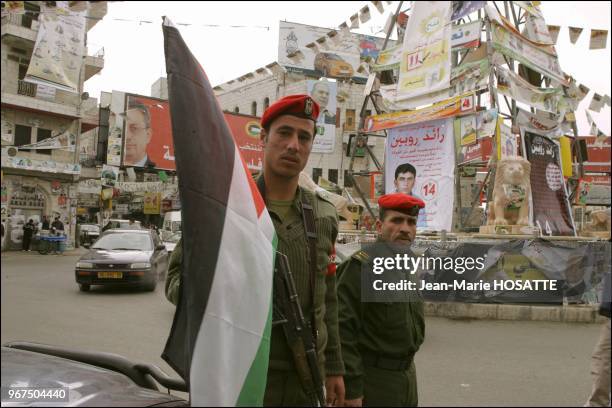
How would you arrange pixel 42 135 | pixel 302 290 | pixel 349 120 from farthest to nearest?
1. pixel 349 120
2. pixel 42 135
3. pixel 302 290

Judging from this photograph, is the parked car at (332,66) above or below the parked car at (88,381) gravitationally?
above

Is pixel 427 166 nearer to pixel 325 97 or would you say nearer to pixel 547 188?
pixel 547 188

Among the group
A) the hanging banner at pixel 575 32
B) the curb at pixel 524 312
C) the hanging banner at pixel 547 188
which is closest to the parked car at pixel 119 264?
the curb at pixel 524 312

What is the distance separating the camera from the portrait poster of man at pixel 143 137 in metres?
27.4

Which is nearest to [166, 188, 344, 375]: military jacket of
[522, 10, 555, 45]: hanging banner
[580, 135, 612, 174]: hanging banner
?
[522, 10, 555, 45]: hanging banner

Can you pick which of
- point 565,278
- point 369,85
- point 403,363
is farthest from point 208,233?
point 369,85

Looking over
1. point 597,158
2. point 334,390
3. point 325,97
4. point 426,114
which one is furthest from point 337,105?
point 334,390

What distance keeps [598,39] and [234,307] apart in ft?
58.6

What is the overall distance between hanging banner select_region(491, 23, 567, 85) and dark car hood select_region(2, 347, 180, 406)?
14267 millimetres

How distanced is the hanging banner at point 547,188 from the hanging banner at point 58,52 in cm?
1407

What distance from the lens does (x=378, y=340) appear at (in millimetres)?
2326

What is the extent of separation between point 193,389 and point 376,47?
40950 millimetres

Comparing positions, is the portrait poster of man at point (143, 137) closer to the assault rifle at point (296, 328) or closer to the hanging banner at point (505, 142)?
the hanging banner at point (505, 142)

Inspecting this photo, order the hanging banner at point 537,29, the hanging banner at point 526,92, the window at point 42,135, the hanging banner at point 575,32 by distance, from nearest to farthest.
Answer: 1. the hanging banner at point 526,92
2. the hanging banner at point 537,29
3. the hanging banner at point 575,32
4. the window at point 42,135
